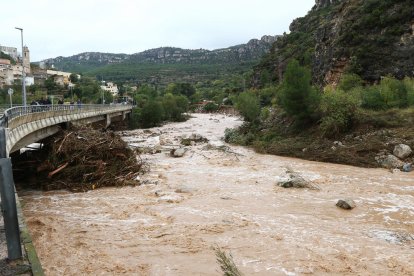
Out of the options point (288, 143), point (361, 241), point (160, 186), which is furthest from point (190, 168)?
point (361, 241)

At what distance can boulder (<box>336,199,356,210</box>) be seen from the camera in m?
13.8

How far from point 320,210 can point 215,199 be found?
175 inches

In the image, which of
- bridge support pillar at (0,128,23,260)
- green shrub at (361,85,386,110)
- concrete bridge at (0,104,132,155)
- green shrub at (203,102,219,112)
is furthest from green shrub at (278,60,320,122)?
green shrub at (203,102,219,112)

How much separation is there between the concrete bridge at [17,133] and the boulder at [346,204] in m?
11.6

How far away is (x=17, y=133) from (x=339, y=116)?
21694mm

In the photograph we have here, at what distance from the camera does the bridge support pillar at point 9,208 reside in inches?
231

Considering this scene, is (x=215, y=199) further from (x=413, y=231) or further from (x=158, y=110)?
(x=158, y=110)

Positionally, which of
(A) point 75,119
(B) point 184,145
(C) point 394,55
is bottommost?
(B) point 184,145

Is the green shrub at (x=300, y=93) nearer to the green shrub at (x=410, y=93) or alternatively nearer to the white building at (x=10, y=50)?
the green shrub at (x=410, y=93)

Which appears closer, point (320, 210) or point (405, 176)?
point (320, 210)

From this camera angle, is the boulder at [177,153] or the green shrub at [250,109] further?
the green shrub at [250,109]

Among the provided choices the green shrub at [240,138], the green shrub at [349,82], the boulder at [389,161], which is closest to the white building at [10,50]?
the green shrub at [240,138]

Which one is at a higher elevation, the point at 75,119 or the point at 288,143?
the point at 75,119

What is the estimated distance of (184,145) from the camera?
3519 cm
